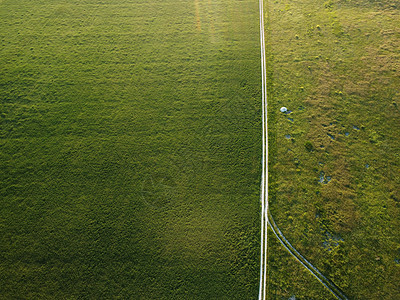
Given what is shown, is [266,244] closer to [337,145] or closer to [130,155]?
[337,145]

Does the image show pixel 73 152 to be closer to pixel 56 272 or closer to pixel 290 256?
pixel 56 272

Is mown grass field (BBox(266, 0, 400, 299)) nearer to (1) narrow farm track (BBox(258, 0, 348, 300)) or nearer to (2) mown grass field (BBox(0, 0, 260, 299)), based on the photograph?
(1) narrow farm track (BBox(258, 0, 348, 300))

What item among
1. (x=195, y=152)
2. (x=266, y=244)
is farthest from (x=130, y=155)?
(x=266, y=244)

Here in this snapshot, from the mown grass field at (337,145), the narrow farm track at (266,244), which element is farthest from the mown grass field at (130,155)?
the mown grass field at (337,145)

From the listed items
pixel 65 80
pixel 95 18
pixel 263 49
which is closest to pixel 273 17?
pixel 263 49

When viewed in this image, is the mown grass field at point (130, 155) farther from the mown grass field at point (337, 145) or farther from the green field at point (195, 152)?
the mown grass field at point (337, 145)

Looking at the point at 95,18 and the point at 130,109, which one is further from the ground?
the point at 95,18

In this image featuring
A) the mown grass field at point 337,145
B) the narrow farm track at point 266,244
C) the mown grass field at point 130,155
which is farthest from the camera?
the mown grass field at point 130,155
